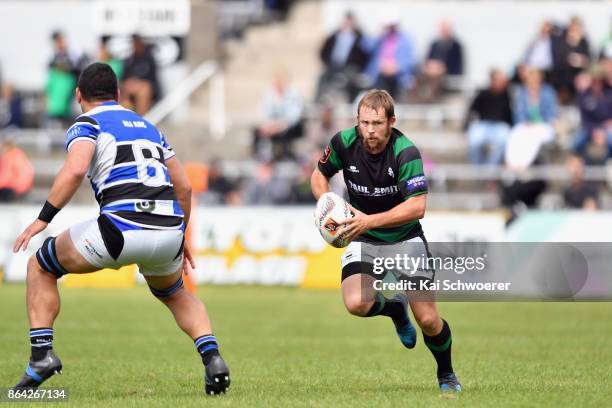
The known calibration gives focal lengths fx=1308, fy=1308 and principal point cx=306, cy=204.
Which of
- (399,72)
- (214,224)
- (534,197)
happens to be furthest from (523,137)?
(214,224)

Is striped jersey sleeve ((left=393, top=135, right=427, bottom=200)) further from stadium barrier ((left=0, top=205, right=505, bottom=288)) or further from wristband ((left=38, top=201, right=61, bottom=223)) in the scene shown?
stadium barrier ((left=0, top=205, right=505, bottom=288))

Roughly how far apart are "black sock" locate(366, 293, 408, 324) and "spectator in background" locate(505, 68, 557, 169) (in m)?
13.7

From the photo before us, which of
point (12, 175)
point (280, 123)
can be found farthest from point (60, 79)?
point (280, 123)

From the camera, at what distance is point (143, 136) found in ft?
30.4

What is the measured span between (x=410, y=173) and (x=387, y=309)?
1.07 meters

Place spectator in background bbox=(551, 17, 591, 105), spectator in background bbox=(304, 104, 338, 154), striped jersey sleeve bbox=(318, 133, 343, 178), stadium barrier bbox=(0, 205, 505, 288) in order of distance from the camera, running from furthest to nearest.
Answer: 1. spectator in background bbox=(551, 17, 591, 105)
2. spectator in background bbox=(304, 104, 338, 154)
3. stadium barrier bbox=(0, 205, 505, 288)
4. striped jersey sleeve bbox=(318, 133, 343, 178)

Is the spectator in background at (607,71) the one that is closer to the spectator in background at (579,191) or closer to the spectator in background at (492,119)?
the spectator in background at (492,119)

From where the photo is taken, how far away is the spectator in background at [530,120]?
23578mm

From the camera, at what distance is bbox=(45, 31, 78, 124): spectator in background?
86.7 feet

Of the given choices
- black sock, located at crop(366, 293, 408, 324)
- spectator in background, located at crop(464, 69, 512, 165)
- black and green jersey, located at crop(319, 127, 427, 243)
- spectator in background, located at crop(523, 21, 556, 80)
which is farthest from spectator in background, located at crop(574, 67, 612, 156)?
black and green jersey, located at crop(319, 127, 427, 243)

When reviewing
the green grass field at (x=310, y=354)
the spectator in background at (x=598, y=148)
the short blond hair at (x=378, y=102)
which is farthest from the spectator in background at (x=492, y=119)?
the short blond hair at (x=378, y=102)

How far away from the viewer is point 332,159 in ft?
32.8

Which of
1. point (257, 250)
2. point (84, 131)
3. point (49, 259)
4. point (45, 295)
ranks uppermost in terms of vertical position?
point (84, 131)

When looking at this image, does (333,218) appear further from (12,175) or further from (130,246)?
(12,175)
